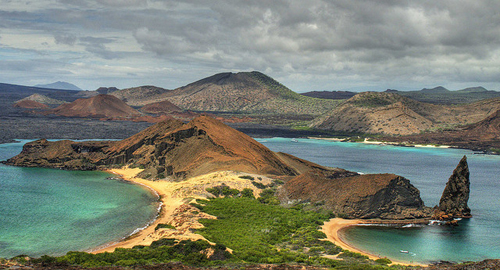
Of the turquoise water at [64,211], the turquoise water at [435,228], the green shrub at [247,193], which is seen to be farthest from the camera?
the green shrub at [247,193]

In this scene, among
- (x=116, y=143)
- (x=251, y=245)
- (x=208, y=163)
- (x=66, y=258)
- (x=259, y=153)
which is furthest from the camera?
(x=116, y=143)

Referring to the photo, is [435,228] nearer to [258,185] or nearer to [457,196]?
[457,196]

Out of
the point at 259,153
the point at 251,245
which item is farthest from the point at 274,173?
the point at 251,245

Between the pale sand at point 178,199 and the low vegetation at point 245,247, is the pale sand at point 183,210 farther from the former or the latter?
the low vegetation at point 245,247

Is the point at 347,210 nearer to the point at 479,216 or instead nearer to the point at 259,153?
the point at 479,216

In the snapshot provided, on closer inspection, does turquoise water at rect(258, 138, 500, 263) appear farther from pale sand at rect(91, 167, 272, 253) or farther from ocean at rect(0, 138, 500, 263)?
pale sand at rect(91, 167, 272, 253)

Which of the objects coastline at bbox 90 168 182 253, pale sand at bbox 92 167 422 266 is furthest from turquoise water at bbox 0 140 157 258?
pale sand at bbox 92 167 422 266

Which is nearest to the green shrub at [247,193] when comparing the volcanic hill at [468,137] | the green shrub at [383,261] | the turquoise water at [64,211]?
the turquoise water at [64,211]
